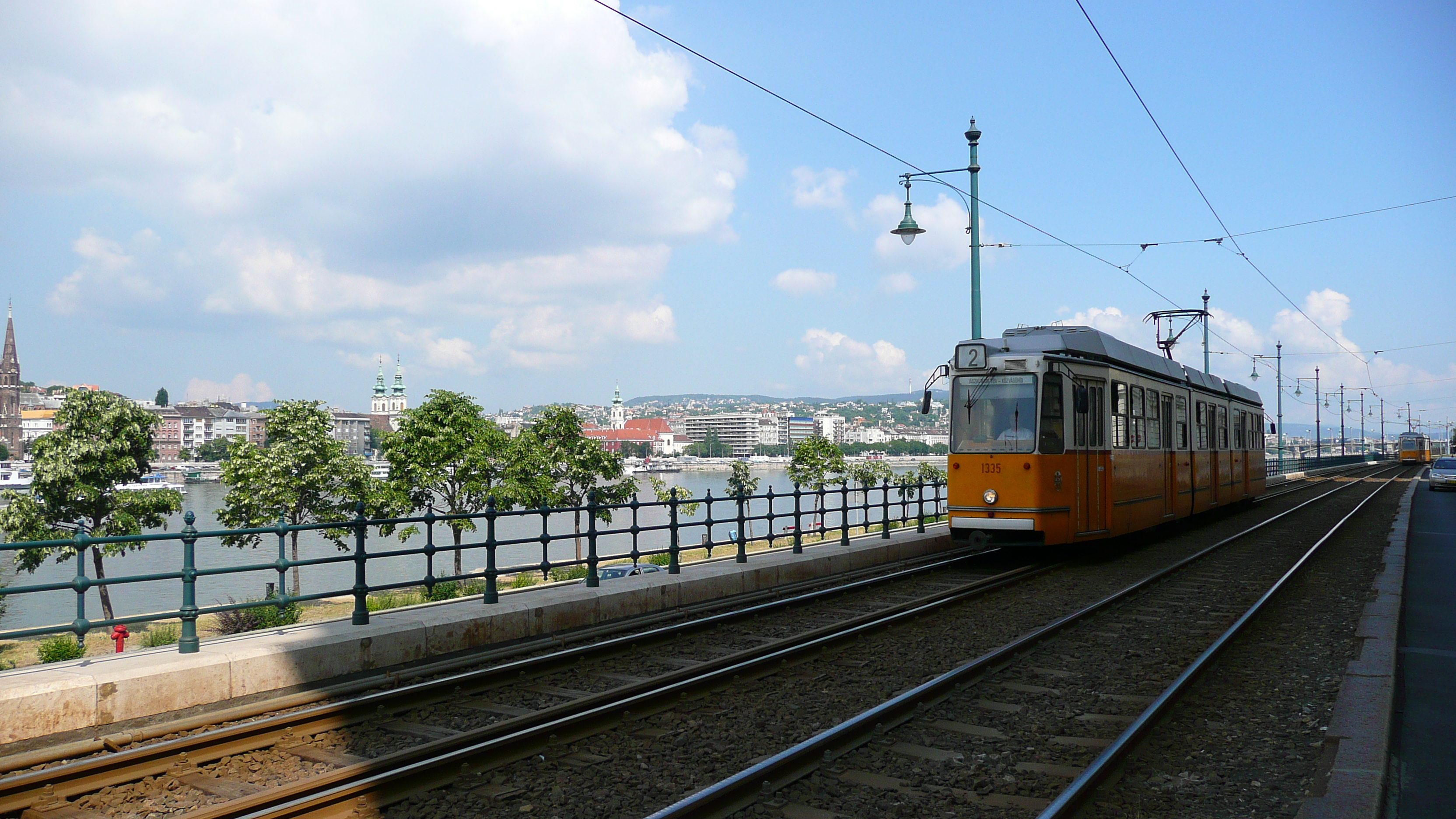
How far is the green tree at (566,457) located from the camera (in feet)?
178

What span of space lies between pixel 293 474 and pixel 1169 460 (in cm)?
4363

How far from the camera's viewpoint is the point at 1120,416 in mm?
14711

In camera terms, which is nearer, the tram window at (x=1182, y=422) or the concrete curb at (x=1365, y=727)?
the concrete curb at (x=1365, y=727)

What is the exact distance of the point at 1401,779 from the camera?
16.2 ft

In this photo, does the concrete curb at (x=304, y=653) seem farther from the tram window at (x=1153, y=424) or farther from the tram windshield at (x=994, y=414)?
the tram window at (x=1153, y=424)

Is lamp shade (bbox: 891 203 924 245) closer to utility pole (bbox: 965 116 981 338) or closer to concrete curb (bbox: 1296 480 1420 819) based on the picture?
utility pole (bbox: 965 116 981 338)

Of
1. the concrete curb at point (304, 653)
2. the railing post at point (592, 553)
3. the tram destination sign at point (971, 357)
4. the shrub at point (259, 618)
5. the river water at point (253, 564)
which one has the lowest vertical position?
the river water at point (253, 564)

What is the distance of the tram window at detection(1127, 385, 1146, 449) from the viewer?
15188mm

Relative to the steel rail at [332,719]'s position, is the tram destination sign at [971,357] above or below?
above

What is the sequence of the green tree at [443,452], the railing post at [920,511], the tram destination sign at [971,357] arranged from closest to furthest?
the tram destination sign at [971,357] < the railing post at [920,511] < the green tree at [443,452]

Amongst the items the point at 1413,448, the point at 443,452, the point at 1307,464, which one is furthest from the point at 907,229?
the point at 1413,448

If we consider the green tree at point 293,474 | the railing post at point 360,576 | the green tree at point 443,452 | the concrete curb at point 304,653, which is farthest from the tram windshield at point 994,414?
the green tree at point 443,452

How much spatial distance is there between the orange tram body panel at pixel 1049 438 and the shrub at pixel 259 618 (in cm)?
892

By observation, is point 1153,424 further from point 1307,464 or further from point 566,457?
point 1307,464
